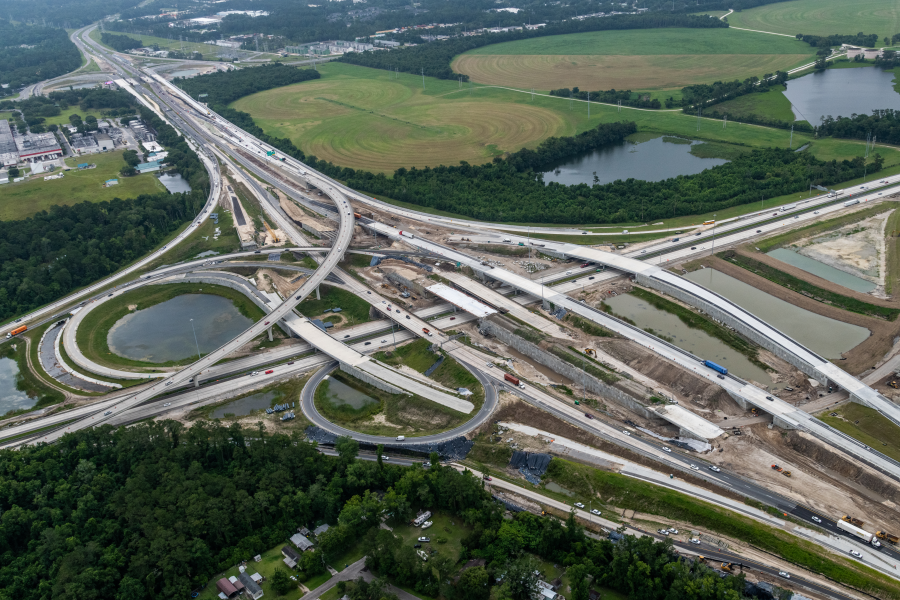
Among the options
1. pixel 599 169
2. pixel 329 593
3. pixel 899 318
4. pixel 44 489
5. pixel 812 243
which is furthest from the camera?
pixel 599 169

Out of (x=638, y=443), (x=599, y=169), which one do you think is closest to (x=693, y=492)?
(x=638, y=443)

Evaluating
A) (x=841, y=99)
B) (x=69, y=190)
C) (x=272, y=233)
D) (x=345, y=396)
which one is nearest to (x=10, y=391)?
(x=345, y=396)

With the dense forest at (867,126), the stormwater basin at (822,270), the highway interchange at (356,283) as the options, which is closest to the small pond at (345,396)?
the highway interchange at (356,283)

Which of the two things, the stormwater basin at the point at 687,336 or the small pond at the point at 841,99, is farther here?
the small pond at the point at 841,99

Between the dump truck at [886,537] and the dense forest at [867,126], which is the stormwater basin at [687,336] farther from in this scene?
the dense forest at [867,126]

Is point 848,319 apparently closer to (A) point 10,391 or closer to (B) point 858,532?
(B) point 858,532

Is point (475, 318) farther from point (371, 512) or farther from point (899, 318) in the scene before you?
point (899, 318)

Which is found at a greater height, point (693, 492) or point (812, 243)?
point (812, 243)
